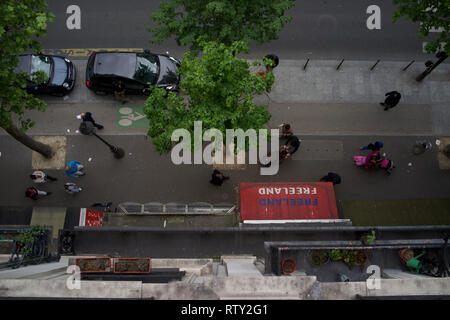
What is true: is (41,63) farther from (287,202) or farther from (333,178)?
(333,178)

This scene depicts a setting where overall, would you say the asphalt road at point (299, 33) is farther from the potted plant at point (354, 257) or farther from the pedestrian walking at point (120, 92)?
the potted plant at point (354, 257)

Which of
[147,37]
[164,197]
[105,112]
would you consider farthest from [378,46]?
[105,112]

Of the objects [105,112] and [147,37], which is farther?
[147,37]

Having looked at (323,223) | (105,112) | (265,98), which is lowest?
(323,223)

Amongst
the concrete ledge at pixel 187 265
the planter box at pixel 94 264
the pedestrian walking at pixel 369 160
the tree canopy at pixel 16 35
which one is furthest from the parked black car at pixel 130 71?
the pedestrian walking at pixel 369 160
